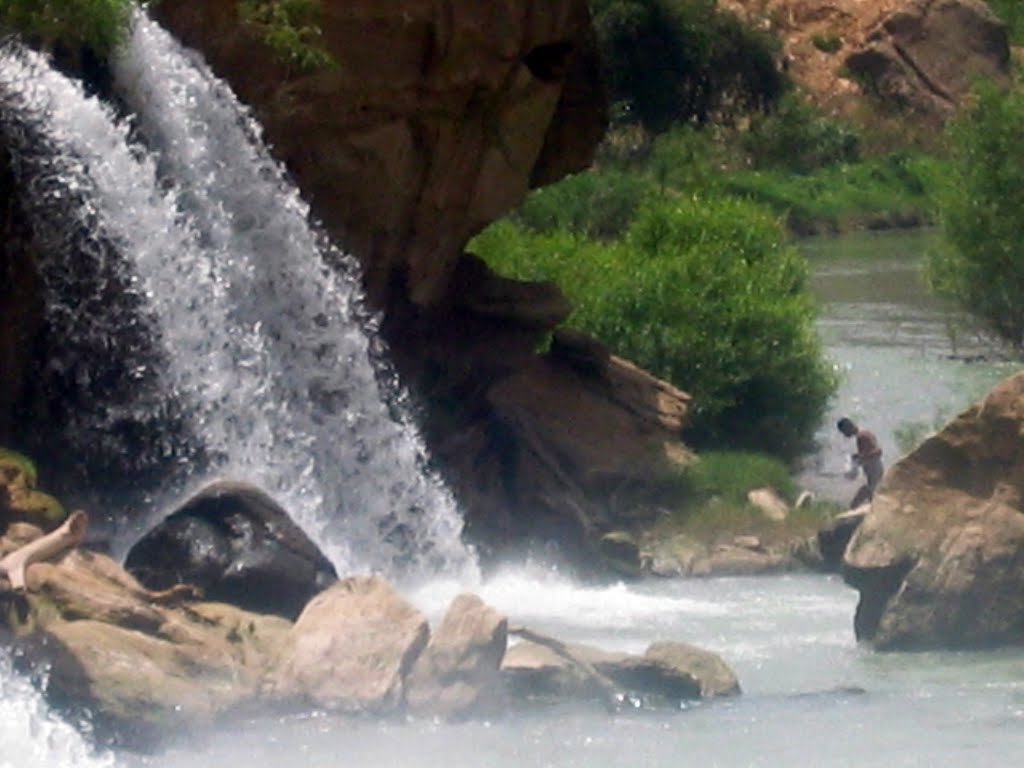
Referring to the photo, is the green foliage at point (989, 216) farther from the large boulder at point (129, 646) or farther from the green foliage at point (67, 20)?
the large boulder at point (129, 646)

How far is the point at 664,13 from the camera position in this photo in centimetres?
6181

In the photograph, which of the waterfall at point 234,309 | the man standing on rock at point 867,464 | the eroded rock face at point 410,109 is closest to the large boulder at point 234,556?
the waterfall at point 234,309

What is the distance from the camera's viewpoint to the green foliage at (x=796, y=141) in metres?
66.0

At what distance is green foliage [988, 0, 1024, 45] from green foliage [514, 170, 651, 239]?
13.0 meters

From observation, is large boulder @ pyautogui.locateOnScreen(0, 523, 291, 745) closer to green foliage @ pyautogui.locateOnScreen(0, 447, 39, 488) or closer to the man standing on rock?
green foliage @ pyautogui.locateOnScreen(0, 447, 39, 488)

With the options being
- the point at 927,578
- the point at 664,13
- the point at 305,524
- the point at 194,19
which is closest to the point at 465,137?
the point at 194,19

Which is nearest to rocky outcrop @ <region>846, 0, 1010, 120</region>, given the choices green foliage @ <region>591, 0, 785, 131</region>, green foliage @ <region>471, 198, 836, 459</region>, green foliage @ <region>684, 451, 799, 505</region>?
green foliage @ <region>591, 0, 785, 131</region>

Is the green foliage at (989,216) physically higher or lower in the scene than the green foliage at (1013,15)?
lower

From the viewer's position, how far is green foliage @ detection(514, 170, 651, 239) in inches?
1650

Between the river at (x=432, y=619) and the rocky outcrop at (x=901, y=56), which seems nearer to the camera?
the river at (x=432, y=619)

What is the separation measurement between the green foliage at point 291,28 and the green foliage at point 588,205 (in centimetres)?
1913

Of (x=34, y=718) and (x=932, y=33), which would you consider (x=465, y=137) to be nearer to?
(x=34, y=718)

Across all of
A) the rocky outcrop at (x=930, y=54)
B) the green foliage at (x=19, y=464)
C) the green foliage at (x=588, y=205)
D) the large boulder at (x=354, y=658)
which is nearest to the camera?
the large boulder at (x=354, y=658)

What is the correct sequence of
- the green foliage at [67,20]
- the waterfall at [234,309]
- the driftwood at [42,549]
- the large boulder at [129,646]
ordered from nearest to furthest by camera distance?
the large boulder at [129,646] < the driftwood at [42,549] < the green foliage at [67,20] < the waterfall at [234,309]
